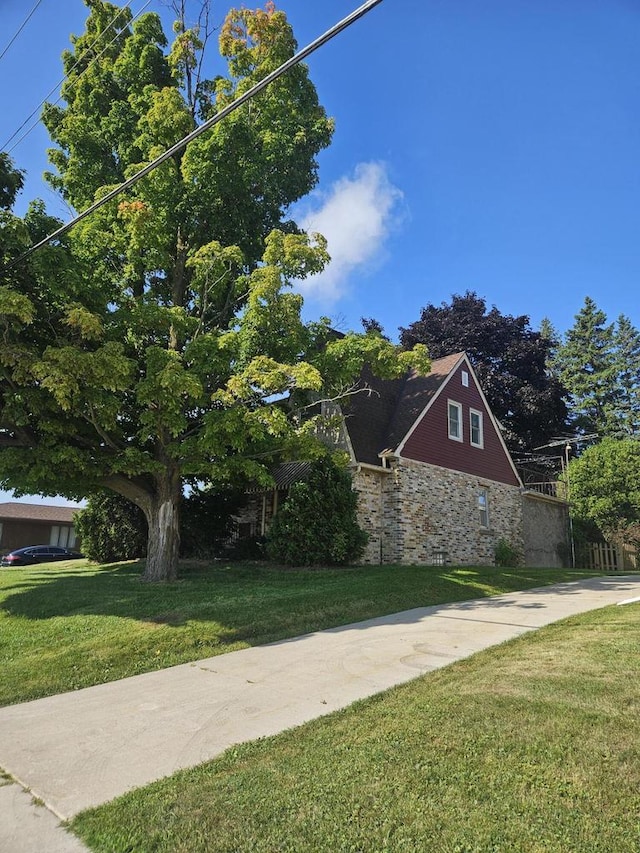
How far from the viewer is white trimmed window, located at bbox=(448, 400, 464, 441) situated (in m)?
21.6

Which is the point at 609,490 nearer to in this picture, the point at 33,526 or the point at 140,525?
the point at 140,525

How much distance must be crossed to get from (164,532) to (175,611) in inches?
176

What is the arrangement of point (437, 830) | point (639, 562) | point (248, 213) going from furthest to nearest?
point (639, 562), point (248, 213), point (437, 830)

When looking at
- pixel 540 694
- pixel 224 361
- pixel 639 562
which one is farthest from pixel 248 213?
pixel 639 562

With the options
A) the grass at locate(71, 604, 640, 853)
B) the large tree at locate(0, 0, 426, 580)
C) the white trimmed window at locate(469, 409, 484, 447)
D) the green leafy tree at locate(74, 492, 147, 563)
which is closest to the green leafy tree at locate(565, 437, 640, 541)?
the white trimmed window at locate(469, 409, 484, 447)

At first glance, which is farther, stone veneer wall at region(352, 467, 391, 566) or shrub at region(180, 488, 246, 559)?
shrub at region(180, 488, 246, 559)

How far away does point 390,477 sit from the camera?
18812 mm

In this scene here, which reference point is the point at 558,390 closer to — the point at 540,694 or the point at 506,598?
the point at 506,598

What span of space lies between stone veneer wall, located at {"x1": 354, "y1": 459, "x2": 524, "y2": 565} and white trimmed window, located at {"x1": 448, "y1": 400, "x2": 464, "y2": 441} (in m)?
1.46

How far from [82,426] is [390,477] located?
9649mm

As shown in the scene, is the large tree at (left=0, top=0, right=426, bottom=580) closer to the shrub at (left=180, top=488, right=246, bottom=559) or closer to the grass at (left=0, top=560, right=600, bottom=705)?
the grass at (left=0, top=560, right=600, bottom=705)

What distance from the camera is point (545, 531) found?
85.9ft

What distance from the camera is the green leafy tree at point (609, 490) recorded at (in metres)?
26.9

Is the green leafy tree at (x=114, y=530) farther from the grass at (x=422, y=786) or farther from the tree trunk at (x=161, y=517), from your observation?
the grass at (x=422, y=786)
